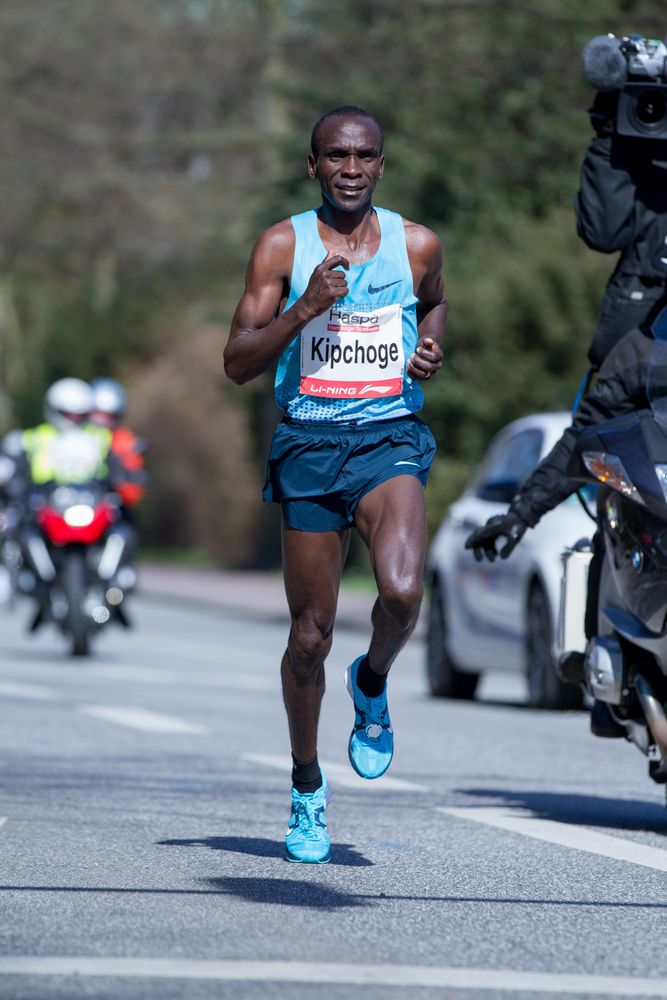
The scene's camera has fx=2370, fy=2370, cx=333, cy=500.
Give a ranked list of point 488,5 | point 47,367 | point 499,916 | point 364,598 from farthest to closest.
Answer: point 47,367 → point 364,598 → point 488,5 → point 499,916

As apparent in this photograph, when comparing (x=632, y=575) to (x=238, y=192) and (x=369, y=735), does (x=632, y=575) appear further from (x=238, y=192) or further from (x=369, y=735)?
(x=238, y=192)

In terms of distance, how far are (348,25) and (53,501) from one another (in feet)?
44.9

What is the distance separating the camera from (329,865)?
259 inches

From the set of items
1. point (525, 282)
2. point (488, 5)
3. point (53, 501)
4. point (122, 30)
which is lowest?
point (53, 501)

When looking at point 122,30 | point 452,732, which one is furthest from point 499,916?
point 122,30

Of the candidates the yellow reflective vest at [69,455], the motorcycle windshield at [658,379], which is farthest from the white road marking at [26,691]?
the motorcycle windshield at [658,379]

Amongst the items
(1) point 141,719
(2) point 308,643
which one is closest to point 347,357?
(2) point 308,643

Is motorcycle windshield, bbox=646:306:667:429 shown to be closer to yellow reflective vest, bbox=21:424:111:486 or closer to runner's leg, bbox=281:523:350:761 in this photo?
runner's leg, bbox=281:523:350:761

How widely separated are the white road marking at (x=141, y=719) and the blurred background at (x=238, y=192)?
368 inches

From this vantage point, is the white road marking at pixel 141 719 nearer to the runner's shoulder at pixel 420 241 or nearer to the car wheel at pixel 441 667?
the car wheel at pixel 441 667

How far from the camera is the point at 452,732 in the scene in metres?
11.7

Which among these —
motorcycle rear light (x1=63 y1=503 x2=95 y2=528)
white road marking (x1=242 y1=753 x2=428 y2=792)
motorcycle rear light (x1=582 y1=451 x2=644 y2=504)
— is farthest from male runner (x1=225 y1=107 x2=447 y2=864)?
motorcycle rear light (x1=63 y1=503 x2=95 y2=528)

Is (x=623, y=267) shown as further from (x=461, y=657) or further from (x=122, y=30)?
(x=122, y=30)

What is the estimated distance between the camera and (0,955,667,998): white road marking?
4711mm
